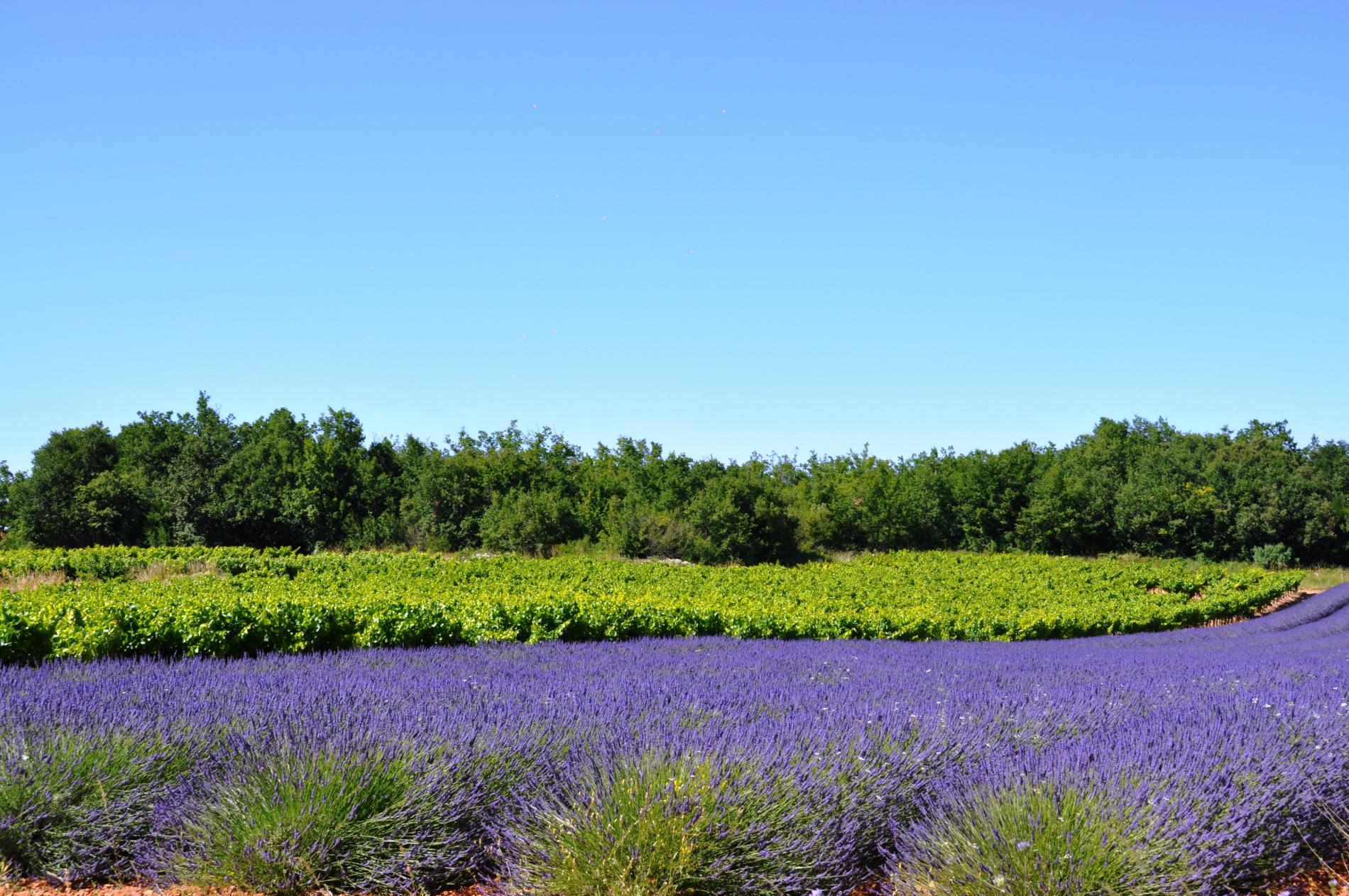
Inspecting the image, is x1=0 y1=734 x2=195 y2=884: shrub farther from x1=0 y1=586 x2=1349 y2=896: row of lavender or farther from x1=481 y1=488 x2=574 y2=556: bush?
x1=481 y1=488 x2=574 y2=556: bush

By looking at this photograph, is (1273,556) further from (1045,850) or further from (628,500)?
(1045,850)

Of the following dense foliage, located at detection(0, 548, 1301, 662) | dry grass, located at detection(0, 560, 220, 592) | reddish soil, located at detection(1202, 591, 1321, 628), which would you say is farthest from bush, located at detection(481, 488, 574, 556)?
reddish soil, located at detection(1202, 591, 1321, 628)

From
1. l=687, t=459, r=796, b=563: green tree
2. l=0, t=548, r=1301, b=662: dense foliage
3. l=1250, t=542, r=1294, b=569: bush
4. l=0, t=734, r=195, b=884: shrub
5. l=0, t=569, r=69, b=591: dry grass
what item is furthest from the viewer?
l=1250, t=542, r=1294, b=569: bush

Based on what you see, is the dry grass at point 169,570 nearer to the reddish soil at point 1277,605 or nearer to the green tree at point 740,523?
the green tree at point 740,523

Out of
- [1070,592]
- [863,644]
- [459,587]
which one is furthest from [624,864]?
[1070,592]

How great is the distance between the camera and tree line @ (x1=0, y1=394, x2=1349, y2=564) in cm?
3300

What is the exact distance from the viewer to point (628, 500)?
3353 centimetres

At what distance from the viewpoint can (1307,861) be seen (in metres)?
3.57

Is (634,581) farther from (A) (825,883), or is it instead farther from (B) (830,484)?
(B) (830,484)

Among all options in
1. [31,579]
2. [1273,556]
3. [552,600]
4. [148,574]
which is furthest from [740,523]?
[1273,556]

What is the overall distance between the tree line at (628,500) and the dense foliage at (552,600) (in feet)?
16.2

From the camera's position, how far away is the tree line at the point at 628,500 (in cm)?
3300

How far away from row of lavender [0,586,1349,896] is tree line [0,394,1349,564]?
27.1 metres

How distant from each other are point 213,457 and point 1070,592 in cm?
3015
